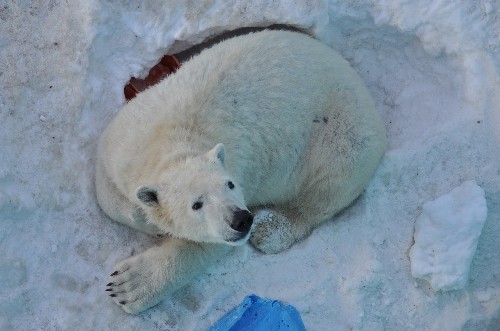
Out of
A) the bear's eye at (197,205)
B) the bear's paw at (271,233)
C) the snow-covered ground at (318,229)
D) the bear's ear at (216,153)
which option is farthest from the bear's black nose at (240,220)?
the bear's paw at (271,233)

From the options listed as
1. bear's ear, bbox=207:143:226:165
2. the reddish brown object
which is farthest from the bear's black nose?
the reddish brown object

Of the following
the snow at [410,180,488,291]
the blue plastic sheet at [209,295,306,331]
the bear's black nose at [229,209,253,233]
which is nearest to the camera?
the bear's black nose at [229,209,253,233]

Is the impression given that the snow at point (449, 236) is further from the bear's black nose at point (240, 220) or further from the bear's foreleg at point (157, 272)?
the bear's black nose at point (240, 220)

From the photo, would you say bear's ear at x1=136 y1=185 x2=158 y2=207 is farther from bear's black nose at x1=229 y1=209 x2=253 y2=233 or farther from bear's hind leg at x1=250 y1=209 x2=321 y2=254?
bear's hind leg at x1=250 y1=209 x2=321 y2=254

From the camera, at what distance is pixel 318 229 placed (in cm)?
483

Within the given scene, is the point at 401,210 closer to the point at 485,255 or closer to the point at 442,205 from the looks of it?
the point at 442,205

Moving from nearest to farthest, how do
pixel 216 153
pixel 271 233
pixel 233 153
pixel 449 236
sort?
pixel 216 153 → pixel 233 153 → pixel 449 236 → pixel 271 233

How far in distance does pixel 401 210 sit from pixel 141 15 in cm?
229

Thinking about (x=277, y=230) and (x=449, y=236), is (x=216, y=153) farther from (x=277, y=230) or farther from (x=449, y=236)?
(x=449, y=236)

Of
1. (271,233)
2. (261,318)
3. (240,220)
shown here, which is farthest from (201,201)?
(271,233)

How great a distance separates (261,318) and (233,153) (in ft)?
3.37

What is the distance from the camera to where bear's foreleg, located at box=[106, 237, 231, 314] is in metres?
4.22

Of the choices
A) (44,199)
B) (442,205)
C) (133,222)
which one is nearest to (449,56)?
(442,205)

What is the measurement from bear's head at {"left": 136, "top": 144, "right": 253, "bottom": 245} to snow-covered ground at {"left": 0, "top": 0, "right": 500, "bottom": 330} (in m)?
0.73
